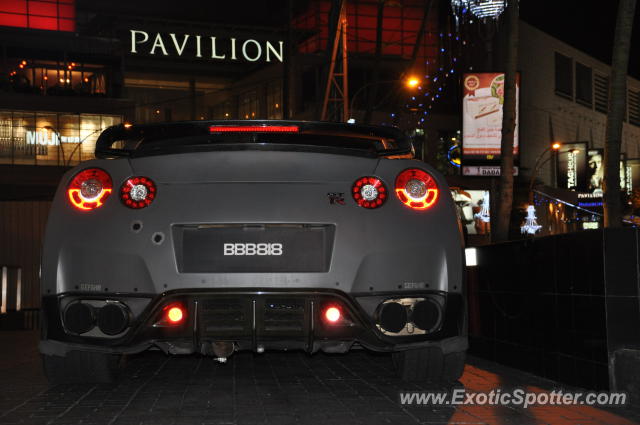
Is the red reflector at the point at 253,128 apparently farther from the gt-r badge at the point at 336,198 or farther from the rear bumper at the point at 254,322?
the rear bumper at the point at 254,322

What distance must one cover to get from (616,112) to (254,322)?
6371mm

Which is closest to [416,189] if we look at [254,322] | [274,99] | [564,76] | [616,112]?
[254,322]

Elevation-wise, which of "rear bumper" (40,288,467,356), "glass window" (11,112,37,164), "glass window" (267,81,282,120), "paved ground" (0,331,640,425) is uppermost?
"glass window" (267,81,282,120)

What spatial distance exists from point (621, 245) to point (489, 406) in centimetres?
145

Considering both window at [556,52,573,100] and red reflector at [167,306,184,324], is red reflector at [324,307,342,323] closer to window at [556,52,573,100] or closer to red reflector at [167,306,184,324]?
red reflector at [167,306,184,324]

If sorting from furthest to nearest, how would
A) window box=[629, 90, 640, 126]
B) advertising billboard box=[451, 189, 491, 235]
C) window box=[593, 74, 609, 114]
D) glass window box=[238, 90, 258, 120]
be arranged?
window box=[629, 90, 640, 126], glass window box=[238, 90, 258, 120], window box=[593, 74, 609, 114], advertising billboard box=[451, 189, 491, 235]

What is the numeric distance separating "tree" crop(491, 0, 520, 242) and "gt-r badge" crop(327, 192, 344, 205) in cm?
875

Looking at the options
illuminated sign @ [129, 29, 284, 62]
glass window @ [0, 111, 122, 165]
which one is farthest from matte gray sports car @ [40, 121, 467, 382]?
illuminated sign @ [129, 29, 284, 62]

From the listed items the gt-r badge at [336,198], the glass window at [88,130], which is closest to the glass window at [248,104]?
the glass window at [88,130]

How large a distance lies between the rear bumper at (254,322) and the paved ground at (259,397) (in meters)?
0.37

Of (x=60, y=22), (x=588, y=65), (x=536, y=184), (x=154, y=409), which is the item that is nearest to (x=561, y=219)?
(x=536, y=184)

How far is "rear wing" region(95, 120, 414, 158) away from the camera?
5.23 m

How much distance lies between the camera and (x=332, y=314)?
4.90 meters

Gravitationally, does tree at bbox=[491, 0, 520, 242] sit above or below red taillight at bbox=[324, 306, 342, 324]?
above
